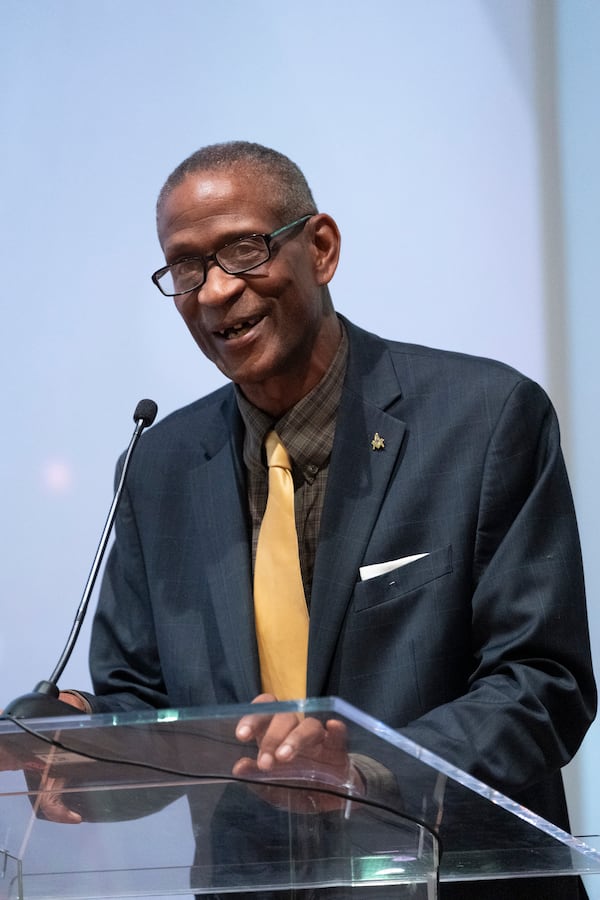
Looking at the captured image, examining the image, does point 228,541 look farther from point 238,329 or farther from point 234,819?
point 234,819

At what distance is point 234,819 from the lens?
1232 mm

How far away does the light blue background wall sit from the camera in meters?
2.72

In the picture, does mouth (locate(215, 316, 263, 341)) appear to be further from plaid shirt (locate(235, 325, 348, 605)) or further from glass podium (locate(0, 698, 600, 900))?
glass podium (locate(0, 698, 600, 900))

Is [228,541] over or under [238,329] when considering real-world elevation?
under

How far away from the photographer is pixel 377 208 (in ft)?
9.00

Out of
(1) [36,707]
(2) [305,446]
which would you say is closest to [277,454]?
(2) [305,446]

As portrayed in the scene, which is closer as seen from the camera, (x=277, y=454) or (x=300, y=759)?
(x=300, y=759)

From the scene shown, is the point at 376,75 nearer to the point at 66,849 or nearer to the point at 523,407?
the point at 523,407

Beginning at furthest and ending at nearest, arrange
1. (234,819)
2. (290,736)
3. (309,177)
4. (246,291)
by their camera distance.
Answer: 1. (309,177)
2. (246,291)
3. (234,819)
4. (290,736)

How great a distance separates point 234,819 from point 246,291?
2.98ft

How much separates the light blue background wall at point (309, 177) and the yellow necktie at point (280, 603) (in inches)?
32.2

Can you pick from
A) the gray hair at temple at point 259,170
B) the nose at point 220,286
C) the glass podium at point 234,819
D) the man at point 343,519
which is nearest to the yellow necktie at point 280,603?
the man at point 343,519

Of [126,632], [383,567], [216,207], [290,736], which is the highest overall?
[216,207]

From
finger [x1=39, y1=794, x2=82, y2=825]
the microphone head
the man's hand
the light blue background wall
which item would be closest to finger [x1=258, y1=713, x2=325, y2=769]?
the man's hand
